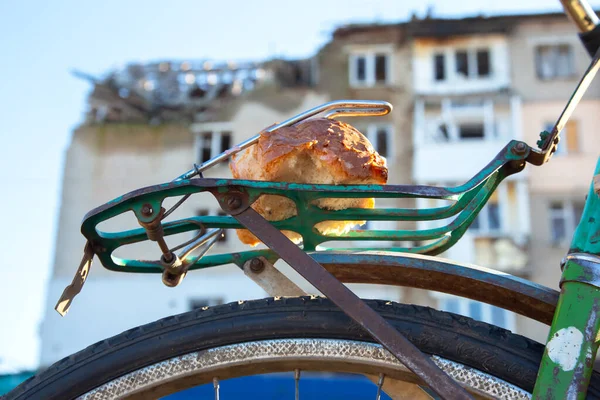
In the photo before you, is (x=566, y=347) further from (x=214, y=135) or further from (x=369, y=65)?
(x=369, y=65)

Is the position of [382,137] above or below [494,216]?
above

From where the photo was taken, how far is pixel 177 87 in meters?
25.4

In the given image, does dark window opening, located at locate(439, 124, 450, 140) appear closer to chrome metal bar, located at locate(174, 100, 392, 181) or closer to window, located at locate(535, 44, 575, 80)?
window, located at locate(535, 44, 575, 80)

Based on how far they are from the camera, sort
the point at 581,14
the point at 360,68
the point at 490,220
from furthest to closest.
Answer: the point at 360,68 < the point at 490,220 < the point at 581,14

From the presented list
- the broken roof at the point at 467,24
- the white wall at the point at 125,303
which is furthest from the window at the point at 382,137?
the white wall at the point at 125,303

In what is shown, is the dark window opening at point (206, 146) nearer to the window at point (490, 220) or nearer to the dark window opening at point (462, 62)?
the dark window opening at point (462, 62)

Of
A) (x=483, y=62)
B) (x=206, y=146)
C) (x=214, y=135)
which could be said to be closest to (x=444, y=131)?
(x=483, y=62)

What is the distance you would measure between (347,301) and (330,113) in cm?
70

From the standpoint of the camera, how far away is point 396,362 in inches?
68.5

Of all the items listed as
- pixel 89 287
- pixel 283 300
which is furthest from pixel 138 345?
pixel 89 287

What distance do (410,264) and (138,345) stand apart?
0.65 m

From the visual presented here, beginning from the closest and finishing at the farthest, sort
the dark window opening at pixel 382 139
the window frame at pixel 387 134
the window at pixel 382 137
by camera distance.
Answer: the window frame at pixel 387 134 → the window at pixel 382 137 → the dark window opening at pixel 382 139

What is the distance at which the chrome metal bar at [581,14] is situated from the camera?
2.51 meters

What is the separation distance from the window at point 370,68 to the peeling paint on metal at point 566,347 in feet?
76.0
